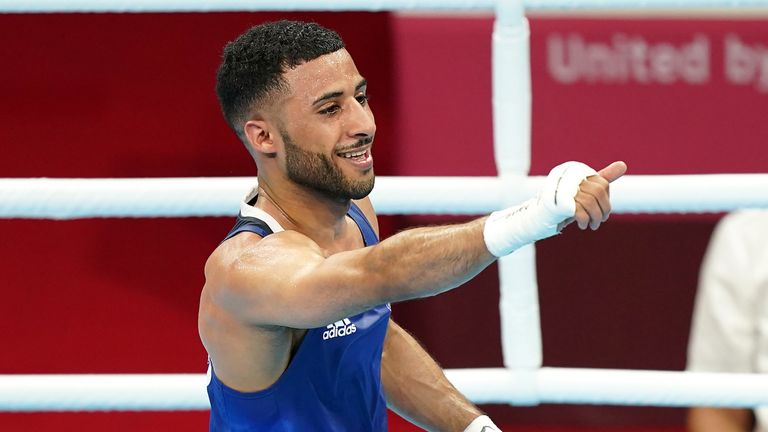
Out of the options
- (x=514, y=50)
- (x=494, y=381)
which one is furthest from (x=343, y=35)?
(x=494, y=381)

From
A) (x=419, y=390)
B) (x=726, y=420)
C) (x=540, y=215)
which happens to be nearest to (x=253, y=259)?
(x=540, y=215)

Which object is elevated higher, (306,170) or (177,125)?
(177,125)

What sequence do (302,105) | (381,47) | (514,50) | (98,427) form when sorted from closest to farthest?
1. (302,105)
2. (514,50)
3. (381,47)
4. (98,427)

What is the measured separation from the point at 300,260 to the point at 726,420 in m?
1.45

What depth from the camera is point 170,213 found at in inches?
111

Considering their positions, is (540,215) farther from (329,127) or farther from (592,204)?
(329,127)

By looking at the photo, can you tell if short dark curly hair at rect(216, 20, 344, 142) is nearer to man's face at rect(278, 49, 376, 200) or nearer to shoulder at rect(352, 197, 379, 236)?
man's face at rect(278, 49, 376, 200)

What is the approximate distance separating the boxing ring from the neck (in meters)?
0.47

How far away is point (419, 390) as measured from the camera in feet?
8.27

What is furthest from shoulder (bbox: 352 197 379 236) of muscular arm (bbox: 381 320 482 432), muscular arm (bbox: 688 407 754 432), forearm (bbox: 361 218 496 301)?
muscular arm (bbox: 688 407 754 432)

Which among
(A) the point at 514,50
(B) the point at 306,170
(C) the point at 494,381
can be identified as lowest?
(C) the point at 494,381

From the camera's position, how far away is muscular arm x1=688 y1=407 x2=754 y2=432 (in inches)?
117

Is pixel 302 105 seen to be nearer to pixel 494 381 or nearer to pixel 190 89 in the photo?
pixel 494 381

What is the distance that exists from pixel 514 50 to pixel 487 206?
356 millimetres
